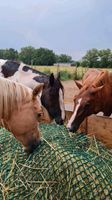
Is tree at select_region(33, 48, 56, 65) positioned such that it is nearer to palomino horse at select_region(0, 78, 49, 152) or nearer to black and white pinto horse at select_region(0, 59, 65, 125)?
black and white pinto horse at select_region(0, 59, 65, 125)

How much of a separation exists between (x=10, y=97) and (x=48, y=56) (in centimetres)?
2195

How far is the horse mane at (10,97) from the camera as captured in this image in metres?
2.29

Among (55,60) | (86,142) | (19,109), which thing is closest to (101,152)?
(86,142)

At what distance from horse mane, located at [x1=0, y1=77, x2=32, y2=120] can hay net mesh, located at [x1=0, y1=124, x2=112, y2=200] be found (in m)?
0.29

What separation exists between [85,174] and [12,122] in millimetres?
817

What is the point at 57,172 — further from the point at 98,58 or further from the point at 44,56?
the point at 44,56

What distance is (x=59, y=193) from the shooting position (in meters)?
1.82

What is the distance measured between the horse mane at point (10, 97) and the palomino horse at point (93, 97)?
56 cm

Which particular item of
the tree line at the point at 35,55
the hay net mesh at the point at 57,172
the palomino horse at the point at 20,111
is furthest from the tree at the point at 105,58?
the hay net mesh at the point at 57,172

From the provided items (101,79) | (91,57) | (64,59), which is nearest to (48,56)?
(64,59)

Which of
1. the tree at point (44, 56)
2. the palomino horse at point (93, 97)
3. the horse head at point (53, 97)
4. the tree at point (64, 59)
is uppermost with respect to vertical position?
the palomino horse at point (93, 97)

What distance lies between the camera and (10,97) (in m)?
2.30

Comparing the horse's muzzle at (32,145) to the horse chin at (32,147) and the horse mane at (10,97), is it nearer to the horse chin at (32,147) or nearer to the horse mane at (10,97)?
the horse chin at (32,147)

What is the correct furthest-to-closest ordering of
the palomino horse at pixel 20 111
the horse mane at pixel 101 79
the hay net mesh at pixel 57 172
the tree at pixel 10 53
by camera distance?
the tree at pixel 10 53 → the horse mane at pixel 101 79 → the palomino horse at pixel 20 111 → the hay net mesh at pixel 57 172
